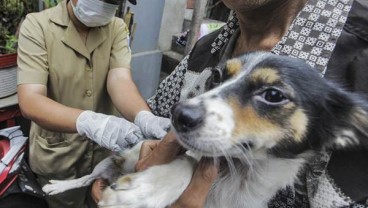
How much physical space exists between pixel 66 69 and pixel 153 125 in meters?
0.80

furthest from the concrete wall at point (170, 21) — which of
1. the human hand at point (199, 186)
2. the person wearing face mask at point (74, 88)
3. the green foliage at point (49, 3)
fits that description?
the human hand at point (199, 186)

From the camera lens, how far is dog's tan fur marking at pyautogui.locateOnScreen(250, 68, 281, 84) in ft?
3.82

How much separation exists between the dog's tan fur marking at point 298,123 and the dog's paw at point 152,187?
36 cm

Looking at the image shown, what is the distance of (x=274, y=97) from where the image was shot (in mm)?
1148

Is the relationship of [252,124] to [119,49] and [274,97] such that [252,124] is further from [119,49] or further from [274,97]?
[119,49]

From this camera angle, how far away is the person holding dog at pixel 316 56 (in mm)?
1138

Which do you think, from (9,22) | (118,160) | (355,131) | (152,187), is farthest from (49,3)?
(355,131)

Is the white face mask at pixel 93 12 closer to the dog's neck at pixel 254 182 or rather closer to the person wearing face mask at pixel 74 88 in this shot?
the person wearing face mask at pixel 74 88

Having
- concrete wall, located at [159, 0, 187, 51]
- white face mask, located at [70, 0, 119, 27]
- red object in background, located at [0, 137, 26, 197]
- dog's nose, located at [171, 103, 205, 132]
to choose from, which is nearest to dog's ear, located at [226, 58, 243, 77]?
dog's nose, located at [171, 103, 205, 132]

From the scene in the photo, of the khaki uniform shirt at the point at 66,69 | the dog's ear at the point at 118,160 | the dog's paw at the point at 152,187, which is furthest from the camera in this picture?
the khaki uniform shirt at the point at 66,69

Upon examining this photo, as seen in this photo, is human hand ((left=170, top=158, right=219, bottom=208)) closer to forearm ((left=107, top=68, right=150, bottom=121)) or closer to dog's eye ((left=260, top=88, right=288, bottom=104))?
dog's eye ((left=260, top=88, right=288, bottom=104))

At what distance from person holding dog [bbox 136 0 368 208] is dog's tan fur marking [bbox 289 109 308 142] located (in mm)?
135

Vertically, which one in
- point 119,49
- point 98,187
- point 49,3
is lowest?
point 98,187

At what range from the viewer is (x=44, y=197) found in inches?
97.3
